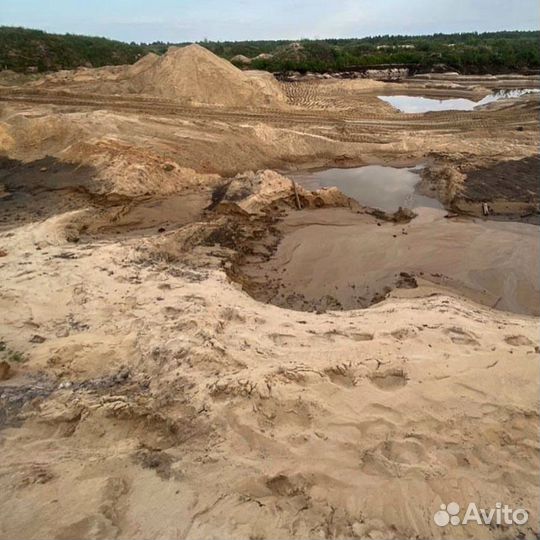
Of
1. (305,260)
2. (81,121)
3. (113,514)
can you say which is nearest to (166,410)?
(113,514)

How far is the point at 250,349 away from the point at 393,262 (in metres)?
4.39

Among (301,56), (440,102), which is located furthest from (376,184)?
(301,56)

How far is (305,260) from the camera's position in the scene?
8.12 meters

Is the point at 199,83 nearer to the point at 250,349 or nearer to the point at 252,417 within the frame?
the point at 250,349

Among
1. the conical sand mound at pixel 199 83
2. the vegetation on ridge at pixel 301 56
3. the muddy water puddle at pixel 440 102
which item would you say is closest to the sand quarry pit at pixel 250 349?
the conical sand mound at pixel 199 83

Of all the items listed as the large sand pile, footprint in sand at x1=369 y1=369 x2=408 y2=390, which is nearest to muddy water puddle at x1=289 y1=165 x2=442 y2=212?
the large sand pile

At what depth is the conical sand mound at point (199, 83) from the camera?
17.4 m

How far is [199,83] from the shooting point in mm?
17625

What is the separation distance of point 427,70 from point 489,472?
38684 mm

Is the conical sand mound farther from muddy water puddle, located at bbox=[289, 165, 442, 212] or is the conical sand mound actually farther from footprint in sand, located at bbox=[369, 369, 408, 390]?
footprint in sand, located at bbox=[369, 369, 408, 390]

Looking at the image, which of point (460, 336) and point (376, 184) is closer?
point (460, 336)

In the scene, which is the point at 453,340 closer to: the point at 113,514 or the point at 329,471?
the point at 329,471

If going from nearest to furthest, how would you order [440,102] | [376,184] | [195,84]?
[376,184] < [195,84] < [440,102]

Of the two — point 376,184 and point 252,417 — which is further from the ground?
point 376,184
